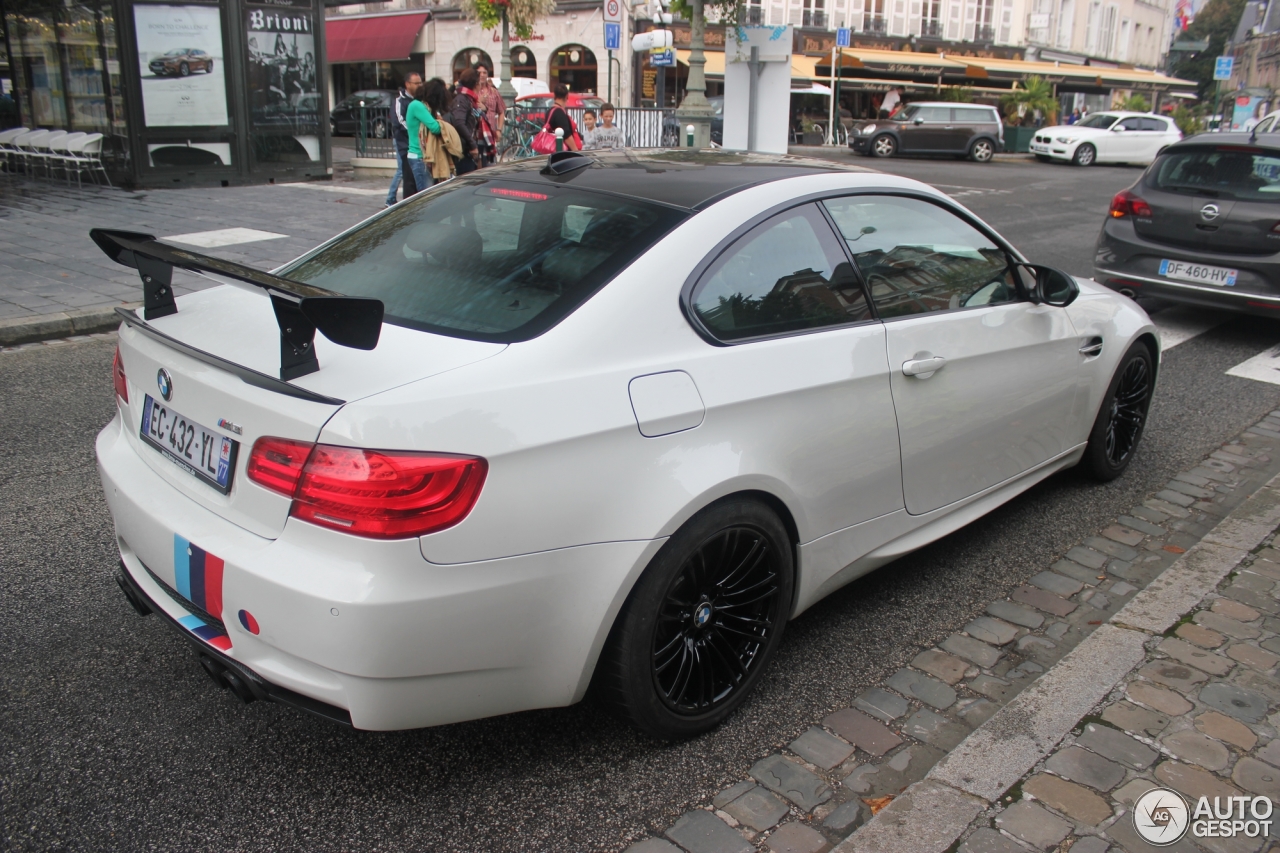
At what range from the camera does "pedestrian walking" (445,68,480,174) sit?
12203 millimetres

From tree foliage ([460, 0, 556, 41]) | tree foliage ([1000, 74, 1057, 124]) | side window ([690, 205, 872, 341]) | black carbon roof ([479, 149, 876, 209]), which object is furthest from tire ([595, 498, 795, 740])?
tree foliage ([1000, 74, 1057, 124])

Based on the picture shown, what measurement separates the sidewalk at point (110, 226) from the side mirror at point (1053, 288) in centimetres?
629

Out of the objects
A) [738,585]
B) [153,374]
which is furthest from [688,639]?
[153,374]

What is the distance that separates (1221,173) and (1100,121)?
2666cm

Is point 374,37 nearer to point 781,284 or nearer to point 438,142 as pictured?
Result: point 438,142

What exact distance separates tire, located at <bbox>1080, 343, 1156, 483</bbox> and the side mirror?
792 millimetres

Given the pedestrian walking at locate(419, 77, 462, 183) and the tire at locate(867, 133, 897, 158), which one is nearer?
the pedestrian walking at locate(419, 77, 462, 183)

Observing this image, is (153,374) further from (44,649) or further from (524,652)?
(524,652)

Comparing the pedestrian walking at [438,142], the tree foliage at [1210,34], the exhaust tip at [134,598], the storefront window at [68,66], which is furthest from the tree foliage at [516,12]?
the tree foliage at [1210,34]

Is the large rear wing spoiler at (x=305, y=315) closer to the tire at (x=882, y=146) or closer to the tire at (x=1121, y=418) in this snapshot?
the tire at (x=1121, y=418)

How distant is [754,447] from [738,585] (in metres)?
0.38

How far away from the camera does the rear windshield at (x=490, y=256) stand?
2541 millimetres

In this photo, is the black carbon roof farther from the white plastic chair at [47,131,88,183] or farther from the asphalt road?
the white plastic chair at [47,131,88,183]

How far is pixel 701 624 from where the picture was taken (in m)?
2.61
